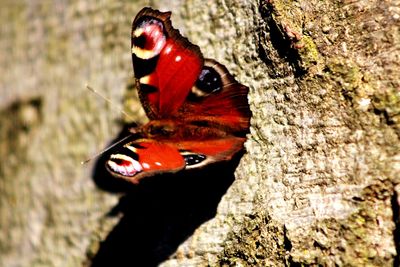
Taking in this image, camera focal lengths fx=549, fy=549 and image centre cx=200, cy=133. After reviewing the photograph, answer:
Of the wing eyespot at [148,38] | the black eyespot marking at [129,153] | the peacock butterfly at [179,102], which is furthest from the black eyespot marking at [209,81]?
the black eyespot marking at [129,153]

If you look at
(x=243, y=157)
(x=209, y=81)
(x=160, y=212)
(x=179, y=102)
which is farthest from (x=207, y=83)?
(x=160, y=212)

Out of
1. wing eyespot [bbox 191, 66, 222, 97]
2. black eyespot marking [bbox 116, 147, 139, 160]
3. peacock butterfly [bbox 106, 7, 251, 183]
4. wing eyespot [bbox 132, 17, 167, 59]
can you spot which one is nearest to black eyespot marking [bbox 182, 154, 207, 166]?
peacock butterfly [bbox 106, 7, 251, 183]

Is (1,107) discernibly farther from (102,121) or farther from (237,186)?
(237,186)

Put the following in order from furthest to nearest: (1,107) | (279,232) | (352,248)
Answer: (1,107) → (279,232) → (352,248)

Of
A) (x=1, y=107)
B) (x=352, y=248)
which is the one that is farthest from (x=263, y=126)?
(x=1, y=107)

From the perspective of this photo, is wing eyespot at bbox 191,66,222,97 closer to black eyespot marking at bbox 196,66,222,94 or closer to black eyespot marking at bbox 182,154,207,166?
black eyespot marking at bbox 196,66,222,94

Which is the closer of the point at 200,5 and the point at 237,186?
the point at 237,186
